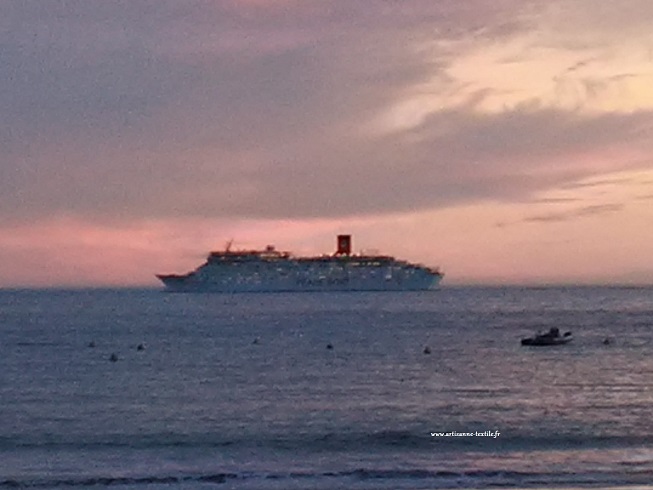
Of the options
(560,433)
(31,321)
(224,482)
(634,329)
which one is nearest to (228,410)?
(560,433)

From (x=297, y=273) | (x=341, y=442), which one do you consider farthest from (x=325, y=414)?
(x=297, y=273)

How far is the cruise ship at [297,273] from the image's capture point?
170m

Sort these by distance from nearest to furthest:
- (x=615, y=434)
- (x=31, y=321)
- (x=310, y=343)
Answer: (x=615, y=434) < (x=310, y=343) < (x=31, y=321)

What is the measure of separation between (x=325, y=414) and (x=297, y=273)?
468ft

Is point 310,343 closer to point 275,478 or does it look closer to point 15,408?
point 15,408

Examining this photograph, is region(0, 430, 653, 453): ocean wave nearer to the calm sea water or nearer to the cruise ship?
the calm sea water

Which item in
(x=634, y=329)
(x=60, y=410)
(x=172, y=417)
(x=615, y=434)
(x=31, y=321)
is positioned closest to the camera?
(x=615, y=434)

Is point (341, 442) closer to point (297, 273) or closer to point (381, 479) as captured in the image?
point (381, 479)

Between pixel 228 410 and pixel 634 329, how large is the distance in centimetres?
5143

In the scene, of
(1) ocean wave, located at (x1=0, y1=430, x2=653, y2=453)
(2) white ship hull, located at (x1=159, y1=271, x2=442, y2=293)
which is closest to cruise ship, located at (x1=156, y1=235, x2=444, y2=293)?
(2) white ship hull, located at (x1=159, y1=271, x2=442, y2=293)

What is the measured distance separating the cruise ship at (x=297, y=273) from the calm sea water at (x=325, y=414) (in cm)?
10549

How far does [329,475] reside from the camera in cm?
1992

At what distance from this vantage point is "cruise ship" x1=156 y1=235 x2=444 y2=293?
557 ft

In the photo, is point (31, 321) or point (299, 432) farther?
point (31, 321)
